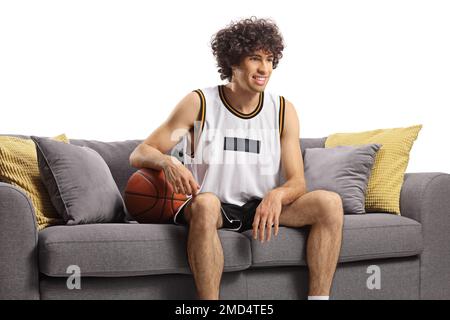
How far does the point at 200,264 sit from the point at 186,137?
724 millimetres

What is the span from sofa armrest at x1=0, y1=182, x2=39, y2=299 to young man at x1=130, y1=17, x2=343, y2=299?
1.82 ft

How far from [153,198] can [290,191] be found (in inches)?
22.4

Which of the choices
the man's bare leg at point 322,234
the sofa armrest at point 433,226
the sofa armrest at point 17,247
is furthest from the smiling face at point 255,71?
the sofa armrest at point 17,247

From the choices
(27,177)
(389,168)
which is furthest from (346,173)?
(27,177)

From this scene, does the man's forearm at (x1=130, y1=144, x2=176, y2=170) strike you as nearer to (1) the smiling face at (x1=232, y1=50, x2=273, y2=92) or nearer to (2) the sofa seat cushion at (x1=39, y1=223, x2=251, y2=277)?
(2) the sofa seat cushion at (x1=39, y1=223, x2=251, y2=277)

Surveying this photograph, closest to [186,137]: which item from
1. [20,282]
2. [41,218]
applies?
[41,218]

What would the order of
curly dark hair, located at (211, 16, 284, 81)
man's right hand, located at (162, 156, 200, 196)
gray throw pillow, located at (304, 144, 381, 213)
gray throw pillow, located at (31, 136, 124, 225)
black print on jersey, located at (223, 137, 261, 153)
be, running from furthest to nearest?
gray throw pillow, located at (304, 144, 381, 213), curly dark hair, located at (211, 16, 284, 81), black print on jersey, located at (223, 137, 261, 153), gray throw pillow, located at (31, 136, 124, 225), man's right hand, located at (162, 156, 200, 196)

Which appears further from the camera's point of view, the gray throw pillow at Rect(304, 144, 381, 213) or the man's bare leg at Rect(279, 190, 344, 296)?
the gray throw pillow at Rect(304, 144, 381, 213)

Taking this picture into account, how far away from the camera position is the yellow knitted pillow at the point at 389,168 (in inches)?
133

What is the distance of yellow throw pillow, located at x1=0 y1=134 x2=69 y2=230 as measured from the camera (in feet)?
9.53

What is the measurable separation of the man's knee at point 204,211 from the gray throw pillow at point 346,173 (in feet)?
3.18

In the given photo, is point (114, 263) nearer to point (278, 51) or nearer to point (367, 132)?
point (278, 51)

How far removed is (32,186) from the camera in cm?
295

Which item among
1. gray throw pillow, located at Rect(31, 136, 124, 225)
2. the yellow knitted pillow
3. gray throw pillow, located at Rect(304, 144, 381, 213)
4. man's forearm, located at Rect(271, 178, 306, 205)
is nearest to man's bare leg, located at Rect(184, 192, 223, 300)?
man's forearm, located at Rect(271, 178, 306, 205)
